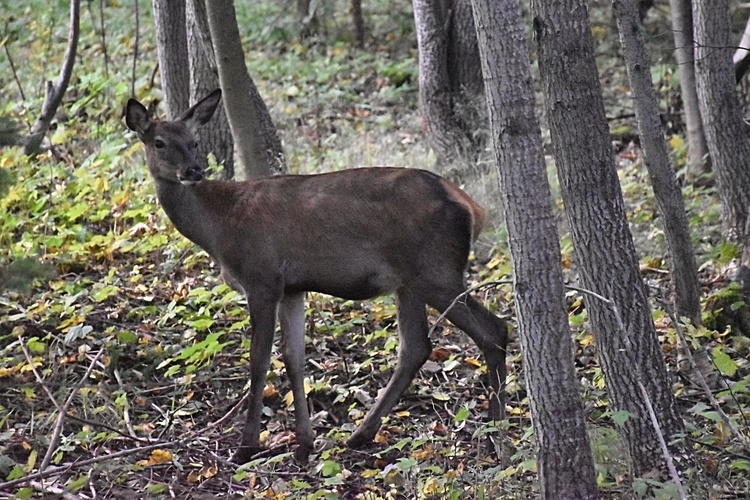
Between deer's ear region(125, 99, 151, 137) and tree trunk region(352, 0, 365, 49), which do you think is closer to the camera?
deer's ear region(125, 99, 151, 137)

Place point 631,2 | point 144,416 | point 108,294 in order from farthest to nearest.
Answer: point 108,294 → point 144,416 → point 631,2

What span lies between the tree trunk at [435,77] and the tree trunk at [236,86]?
4503 mm

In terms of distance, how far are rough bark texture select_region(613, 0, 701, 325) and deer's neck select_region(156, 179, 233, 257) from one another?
2.83m

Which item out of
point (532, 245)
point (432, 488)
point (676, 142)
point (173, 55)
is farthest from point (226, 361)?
point (676, 142)

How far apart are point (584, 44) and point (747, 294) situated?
335cm

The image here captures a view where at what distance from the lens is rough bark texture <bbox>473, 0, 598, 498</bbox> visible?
4637mm

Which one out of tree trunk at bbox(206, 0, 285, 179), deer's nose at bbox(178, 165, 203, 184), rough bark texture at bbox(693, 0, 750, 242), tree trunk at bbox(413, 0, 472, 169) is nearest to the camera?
deer's nose at bbox(178, 165, 203, 184)

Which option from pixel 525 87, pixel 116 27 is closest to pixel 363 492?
pixel 525 87

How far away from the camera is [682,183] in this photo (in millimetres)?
11344

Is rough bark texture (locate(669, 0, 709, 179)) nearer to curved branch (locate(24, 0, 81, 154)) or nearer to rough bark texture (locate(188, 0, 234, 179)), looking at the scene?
rough bark texture (locate(188, 0, 234, 179))

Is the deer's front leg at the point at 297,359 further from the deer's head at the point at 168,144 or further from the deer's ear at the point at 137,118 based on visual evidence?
the deer's ear at the point at 137,118

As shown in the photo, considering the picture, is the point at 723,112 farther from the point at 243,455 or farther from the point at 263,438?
the point at 243,455

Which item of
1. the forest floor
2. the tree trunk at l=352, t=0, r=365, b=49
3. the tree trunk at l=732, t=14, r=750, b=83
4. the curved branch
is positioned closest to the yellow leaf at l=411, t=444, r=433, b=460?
the forest floor

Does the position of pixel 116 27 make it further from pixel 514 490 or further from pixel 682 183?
pixel 514 490
